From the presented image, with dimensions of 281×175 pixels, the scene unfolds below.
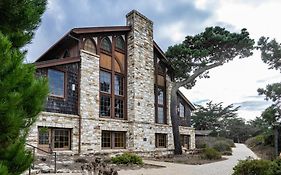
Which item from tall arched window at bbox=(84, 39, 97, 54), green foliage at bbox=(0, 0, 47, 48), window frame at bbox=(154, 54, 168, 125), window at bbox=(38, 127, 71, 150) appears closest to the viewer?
green foliage at bbox=(0, 0, 47, 48)

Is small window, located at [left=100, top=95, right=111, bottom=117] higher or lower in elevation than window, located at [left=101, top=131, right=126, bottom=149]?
higher

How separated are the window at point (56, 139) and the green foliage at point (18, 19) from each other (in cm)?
1104

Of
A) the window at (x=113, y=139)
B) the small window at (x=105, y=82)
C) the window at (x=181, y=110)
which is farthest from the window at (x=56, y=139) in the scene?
the window at (x=181, y=110)

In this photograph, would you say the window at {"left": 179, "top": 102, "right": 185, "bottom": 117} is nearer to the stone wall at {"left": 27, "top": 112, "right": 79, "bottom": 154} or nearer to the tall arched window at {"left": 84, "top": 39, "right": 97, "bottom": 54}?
the tall arched window at {"left": 84, "top": 39, "right": 97, "bottom": 54}

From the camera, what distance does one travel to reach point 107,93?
18250 millimetres

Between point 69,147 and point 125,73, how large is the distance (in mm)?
6700

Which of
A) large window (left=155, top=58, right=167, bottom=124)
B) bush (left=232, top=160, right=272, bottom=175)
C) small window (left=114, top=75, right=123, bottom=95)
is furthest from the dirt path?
large window (left=155, top=58, right=167, bottom=124)

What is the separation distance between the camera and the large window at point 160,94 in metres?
22.6

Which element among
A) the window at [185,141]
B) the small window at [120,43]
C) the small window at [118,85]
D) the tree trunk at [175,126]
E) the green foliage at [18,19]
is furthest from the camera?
the window at [185,141]

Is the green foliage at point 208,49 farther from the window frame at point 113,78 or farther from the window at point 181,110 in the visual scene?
the window frame at point 113,78

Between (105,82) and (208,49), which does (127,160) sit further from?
(208,49)

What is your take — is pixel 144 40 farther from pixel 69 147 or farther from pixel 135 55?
pixel 69 147

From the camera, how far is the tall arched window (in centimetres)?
1723

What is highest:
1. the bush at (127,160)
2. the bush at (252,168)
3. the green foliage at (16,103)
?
the green foliage at (16,103)
